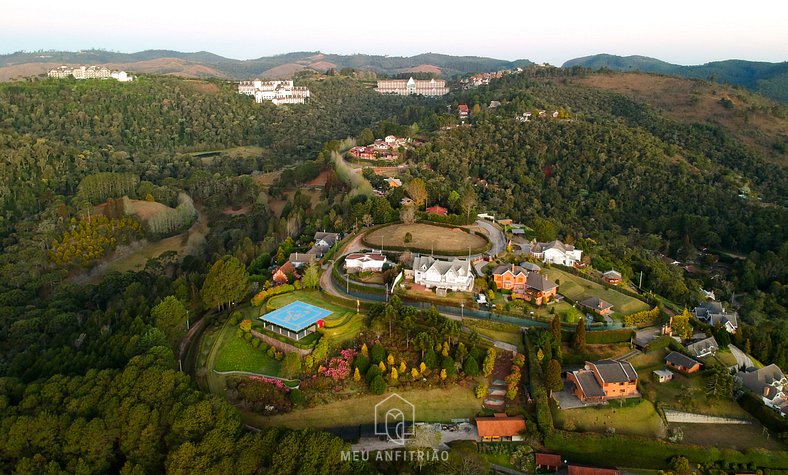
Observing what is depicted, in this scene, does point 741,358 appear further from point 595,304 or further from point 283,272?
point 283,272

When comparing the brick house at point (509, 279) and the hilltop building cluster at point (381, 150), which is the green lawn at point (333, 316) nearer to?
the brick house at point (509, 279)

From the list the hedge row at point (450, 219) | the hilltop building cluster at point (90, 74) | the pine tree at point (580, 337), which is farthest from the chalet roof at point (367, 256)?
the hilltop building cluster at point (90, 74)

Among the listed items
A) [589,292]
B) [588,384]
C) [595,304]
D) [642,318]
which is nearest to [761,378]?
[642,318]

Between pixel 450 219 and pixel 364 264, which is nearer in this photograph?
pixel 364 264

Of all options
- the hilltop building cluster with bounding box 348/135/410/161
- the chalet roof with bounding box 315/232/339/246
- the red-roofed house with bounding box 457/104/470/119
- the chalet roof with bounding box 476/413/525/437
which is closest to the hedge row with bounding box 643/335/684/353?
the chalet roof with bounding box 476/413/525/437

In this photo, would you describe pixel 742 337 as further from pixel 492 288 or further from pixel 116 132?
pixel 116 132

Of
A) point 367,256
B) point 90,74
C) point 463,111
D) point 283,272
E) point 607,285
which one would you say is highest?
point 90,74
